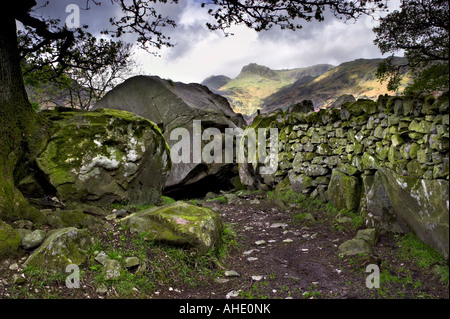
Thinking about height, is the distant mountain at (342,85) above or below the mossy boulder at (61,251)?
above

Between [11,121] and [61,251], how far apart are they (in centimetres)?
297

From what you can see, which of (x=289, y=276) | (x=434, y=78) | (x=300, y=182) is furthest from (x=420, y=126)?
(x=434, y=78)

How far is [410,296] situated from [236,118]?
1393 cm

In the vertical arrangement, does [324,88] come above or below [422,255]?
above

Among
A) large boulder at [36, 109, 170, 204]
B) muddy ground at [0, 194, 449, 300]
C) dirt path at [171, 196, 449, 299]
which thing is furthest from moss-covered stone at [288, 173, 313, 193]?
large boulder at [36, 109, 170, 204]

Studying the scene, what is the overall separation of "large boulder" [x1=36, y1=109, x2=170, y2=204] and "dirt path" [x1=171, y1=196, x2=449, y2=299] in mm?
2805

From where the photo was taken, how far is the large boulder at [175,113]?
12.7 meters

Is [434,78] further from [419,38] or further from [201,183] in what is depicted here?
[201,183]

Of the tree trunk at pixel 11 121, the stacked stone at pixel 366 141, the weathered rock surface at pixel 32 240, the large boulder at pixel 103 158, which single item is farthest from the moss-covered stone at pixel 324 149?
the tree trunk at pixel 11 121

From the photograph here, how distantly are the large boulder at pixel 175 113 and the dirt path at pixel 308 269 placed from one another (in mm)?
6191

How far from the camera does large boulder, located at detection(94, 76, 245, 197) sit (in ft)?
41.6

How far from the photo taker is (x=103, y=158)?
6.39m

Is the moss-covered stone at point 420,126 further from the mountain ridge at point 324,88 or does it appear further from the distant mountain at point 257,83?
the distant mountain at point 257,83
